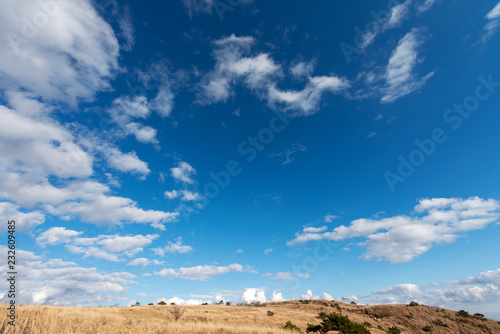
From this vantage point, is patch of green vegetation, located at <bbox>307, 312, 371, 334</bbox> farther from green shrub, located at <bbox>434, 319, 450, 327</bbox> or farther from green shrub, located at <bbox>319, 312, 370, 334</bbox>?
green shrub, located at <bbox>434, 319, 450, 327</bbox>

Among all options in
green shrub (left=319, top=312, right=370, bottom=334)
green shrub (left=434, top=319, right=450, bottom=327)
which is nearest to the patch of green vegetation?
green shrub (left=319, top=312, right=370, bottom=334)

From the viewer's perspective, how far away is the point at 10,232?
10.7m

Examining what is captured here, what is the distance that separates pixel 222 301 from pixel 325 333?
56.2 metres

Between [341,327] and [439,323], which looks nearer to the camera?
Answer: [341,327]

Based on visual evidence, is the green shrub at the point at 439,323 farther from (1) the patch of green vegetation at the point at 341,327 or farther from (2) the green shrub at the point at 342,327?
(2) the green shrub at the point at 342,327

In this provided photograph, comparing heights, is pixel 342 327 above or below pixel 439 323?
above

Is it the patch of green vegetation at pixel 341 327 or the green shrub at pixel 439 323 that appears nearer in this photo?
the patch of green vegetation at pixel 341 327

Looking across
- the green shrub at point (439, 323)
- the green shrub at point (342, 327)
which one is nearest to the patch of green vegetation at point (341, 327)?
the green shrub at point (342, 327)

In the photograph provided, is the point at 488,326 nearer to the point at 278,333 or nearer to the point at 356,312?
the point at 356,312

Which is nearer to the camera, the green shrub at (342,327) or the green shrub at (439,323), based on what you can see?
the green shrub at (342,327)

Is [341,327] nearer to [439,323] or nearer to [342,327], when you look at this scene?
[342,327]

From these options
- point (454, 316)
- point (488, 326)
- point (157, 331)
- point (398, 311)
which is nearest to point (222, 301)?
point (398, 311)

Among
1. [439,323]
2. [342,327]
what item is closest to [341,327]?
[342,327]

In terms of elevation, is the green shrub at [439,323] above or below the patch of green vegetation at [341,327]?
below
